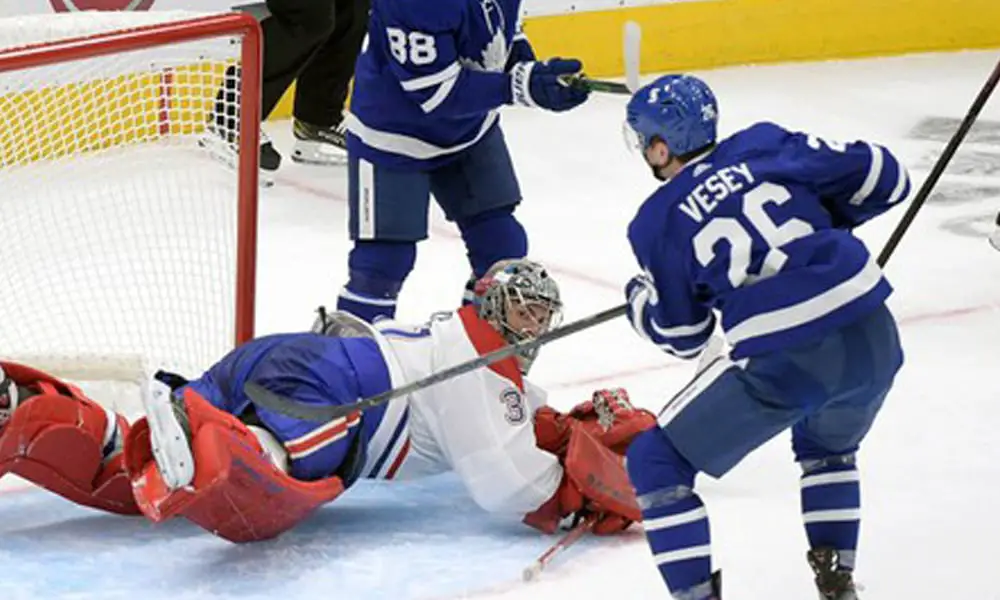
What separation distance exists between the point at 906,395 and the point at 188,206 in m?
1.30

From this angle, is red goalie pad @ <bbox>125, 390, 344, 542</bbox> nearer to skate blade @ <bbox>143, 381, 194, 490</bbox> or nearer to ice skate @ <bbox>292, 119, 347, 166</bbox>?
skate blade @ <bbox>143, 381, 194, 490</bbox>

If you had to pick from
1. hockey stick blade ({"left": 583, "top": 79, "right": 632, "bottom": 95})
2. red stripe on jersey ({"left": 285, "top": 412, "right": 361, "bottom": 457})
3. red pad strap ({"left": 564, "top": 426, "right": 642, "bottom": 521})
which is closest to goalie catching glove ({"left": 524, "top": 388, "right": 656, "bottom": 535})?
red pad strap ({"left": 564, "top": 426, "right": 642, "bottom": 521})

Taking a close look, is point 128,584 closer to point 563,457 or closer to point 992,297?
point 563,457

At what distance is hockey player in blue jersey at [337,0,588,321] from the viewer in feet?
11.1

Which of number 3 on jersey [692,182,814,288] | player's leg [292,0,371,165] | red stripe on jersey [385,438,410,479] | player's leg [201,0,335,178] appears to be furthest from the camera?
player's leg [292,0,371,165]

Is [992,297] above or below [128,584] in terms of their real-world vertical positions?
below

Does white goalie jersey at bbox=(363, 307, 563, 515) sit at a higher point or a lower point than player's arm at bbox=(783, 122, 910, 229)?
lower

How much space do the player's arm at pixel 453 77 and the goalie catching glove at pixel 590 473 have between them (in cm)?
54

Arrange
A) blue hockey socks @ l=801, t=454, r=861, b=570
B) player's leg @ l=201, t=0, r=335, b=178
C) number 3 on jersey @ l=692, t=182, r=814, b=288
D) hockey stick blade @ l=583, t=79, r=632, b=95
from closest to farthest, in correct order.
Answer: number 3 on jersey @ l=692, t=182, r=814, b=288 < blue hockey socks @ l=801, t=454, r=861, b=570 < hockey stick blade @ l=583, t=79, r=632, b=95 < player's leg @ l=201, t=0, r=335, b=178

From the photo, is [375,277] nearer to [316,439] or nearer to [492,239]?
[492,239]

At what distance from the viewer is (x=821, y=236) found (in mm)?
2439

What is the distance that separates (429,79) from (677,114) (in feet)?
3.24

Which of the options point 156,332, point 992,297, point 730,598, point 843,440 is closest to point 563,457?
point 730,598

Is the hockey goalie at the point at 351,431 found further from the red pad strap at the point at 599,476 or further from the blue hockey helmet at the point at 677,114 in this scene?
the blue hockey helmet at the point at 677,114
